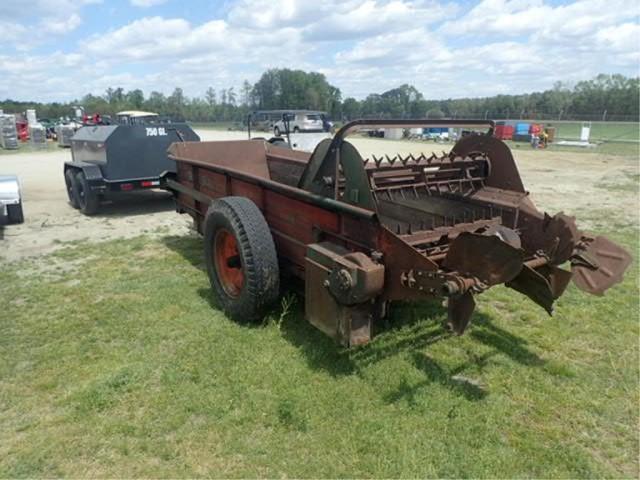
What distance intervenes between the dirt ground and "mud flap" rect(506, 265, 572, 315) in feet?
16.0

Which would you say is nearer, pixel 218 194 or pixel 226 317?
pixel 226 317

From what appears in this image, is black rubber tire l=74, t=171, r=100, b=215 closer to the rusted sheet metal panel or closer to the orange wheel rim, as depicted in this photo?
the orange wheel rim

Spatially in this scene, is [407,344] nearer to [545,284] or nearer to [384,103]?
[545,284]

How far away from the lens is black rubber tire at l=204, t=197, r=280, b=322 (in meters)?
3.58

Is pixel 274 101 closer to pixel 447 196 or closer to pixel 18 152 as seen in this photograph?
pixel 18 152

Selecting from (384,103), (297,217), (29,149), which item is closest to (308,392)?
(297,217)

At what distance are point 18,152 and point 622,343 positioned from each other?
22722 millimetres

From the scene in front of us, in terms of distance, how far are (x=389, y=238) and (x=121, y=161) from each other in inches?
247

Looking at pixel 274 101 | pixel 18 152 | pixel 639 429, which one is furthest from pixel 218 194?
pixel 274 101

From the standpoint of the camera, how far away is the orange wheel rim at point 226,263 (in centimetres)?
417

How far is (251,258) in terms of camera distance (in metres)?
3.58

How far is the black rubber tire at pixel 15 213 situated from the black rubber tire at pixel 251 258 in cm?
485

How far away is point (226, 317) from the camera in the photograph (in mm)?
3998

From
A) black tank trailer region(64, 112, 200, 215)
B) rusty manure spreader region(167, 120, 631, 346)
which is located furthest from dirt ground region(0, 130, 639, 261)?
rusty manure spreader region(167, 120, 631, 346)
